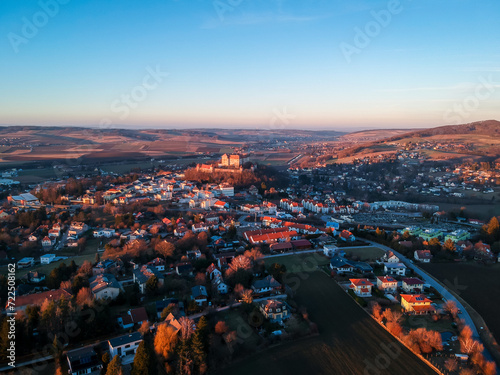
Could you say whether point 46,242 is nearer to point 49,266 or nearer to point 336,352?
point 49,266

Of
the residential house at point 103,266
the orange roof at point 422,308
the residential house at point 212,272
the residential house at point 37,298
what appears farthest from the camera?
the residential house at point 103,266

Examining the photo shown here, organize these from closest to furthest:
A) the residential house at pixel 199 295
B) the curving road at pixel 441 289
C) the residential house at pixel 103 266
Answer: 1. the curving road at pixel 441 289
2. the residential house at pixel 199 295
3. the residential house at pixel 103 266

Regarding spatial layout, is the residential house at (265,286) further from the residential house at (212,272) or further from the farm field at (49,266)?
the farm field at (49,266)

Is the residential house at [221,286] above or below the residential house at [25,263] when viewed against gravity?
above

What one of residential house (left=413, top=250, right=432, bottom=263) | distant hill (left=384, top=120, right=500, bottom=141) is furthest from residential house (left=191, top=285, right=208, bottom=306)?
distant hill (left=384, top=120, right=500, bottom=141)

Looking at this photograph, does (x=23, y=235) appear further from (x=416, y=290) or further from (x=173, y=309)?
(x=416, y=290)

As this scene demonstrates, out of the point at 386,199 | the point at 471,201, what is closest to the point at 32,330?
the point at 386,199

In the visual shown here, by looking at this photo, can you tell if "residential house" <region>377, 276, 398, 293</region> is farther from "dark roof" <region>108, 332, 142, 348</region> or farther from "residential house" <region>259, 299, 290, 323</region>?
"dark roof" <region>108, 332, 142, 348</region>

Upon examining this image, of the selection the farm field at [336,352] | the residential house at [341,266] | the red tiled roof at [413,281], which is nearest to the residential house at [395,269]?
the red tiled roof at [413,281]
